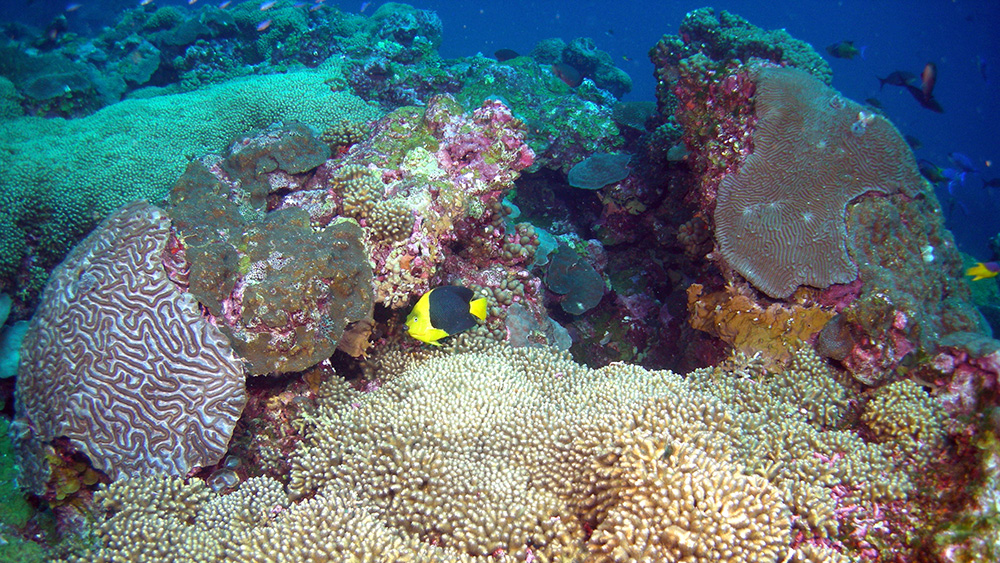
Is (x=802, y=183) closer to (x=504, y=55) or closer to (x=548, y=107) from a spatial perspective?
(x=548, y=107)

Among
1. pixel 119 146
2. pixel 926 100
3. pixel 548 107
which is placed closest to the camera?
pixel 119 146

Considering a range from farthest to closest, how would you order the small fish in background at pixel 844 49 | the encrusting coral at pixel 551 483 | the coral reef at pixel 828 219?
the small fish in background at pixel 844 49 → the coral reef at pixel 828 219 → the encrusting coral at pixel 551 483

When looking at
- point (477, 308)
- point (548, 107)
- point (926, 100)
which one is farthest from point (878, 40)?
point (477, 308)

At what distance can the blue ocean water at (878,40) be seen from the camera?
55469 millimetres

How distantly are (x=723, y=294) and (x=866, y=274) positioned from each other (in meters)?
1.20

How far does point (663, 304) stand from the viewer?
6.63 metres

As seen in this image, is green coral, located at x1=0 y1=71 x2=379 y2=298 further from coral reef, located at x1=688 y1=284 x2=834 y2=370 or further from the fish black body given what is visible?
the fish black body

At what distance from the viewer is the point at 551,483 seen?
278 centimetres

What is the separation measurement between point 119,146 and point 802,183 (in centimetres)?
1085

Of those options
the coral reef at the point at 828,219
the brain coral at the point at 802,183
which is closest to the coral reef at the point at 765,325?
the coral reef at the point at 828,219

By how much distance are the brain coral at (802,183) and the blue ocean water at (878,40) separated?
34898 millimetres

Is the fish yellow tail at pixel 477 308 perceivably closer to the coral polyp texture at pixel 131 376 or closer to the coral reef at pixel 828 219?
the coral polyp texture at pixel 131 376

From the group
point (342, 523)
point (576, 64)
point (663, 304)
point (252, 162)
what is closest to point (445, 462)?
point (342, 523)

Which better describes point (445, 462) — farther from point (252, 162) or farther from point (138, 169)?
point (138, 169)
